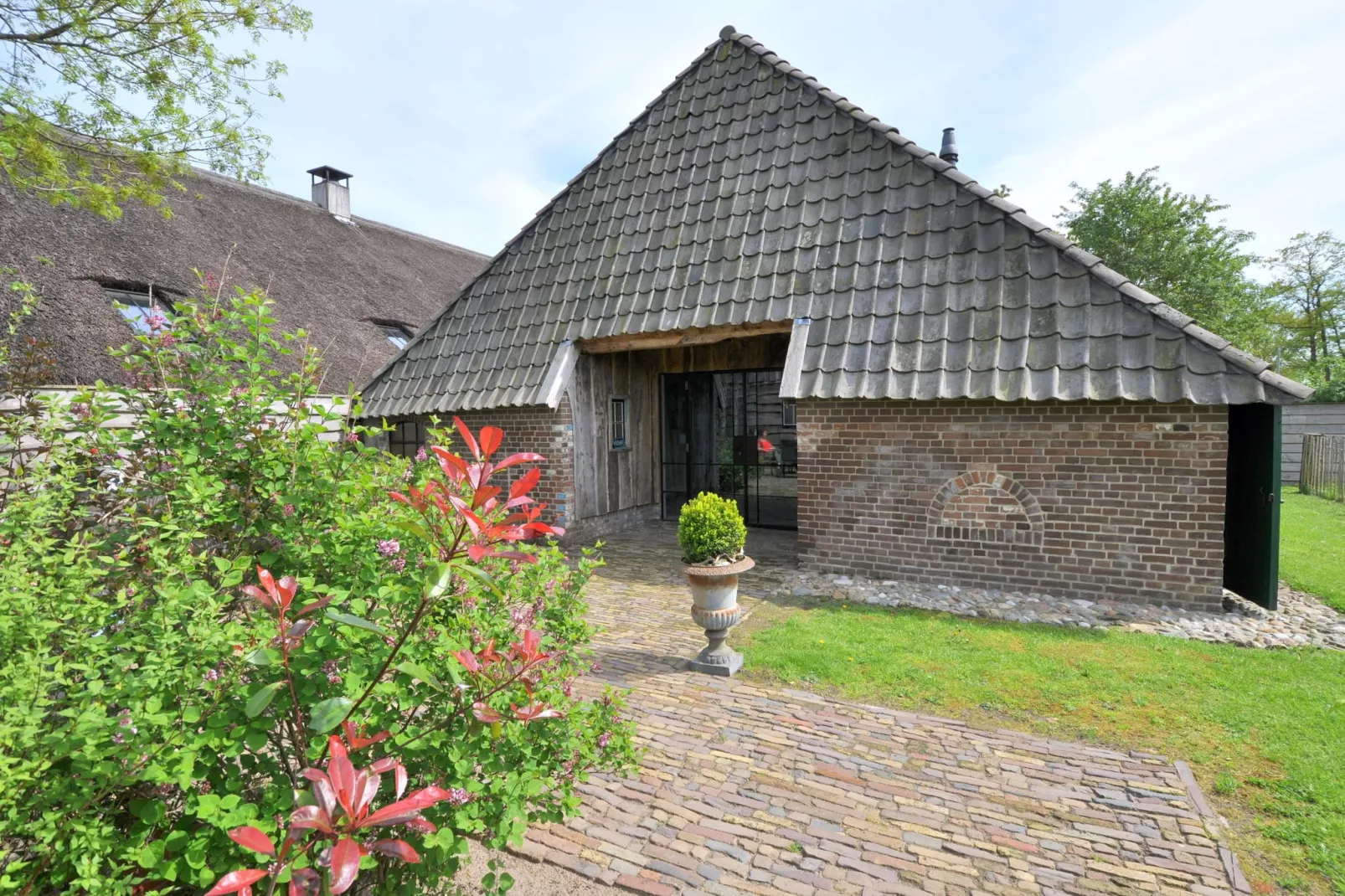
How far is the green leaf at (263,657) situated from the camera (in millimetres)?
1537

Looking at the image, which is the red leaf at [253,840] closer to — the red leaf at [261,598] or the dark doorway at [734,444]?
the red leaf at [261,598]

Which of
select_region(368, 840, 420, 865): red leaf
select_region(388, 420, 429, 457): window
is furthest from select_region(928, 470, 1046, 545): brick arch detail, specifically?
select_region(388, 420, 429, 457): window

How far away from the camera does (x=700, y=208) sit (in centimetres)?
895

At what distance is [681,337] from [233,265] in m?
10.5

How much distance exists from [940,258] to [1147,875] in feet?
19.4

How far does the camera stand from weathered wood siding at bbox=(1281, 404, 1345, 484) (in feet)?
52.8

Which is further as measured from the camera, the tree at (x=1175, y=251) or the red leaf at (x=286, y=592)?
the tree at (x=1175, y=251)

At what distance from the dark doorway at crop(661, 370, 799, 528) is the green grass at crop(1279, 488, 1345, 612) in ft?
18.7

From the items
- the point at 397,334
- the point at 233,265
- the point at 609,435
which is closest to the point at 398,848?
the point at 609,435

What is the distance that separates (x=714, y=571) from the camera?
4.71 m

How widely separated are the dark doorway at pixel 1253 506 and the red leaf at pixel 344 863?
7.41m

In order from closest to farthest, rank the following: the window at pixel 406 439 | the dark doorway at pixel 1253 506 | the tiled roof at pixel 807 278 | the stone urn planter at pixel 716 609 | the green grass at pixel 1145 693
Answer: the green grass at pixel 1145 693, the stone urn planter at pixel 716 609, the dark doorway at pixel 1253 506, the tiled roof at pixel 807 278, the window at pixel 406 439

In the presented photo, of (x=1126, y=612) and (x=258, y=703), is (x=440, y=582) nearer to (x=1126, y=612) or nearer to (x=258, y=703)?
(x=258, y=703)

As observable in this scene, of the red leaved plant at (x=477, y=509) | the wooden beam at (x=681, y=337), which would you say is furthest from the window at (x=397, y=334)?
the red leaved plant at (x=477, y=509)
